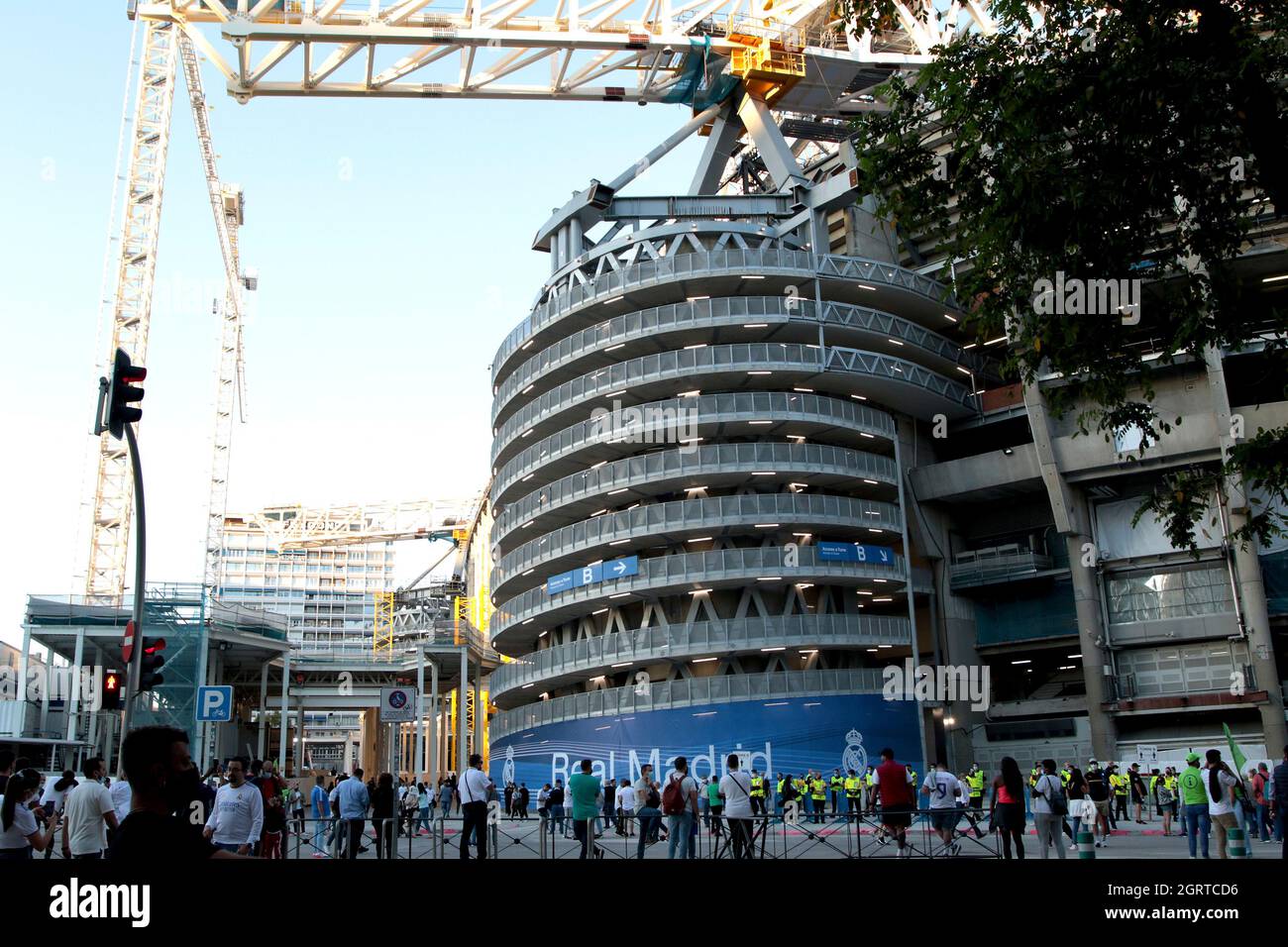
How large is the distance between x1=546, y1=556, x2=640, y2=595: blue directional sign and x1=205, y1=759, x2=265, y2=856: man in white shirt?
40251 millimetres

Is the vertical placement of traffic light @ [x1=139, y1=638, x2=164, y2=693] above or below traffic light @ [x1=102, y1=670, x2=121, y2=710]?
above

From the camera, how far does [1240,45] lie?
13359 mm

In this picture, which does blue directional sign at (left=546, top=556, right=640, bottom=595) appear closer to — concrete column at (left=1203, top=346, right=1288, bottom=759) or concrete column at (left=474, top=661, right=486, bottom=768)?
concrete column at (left=1203, top=346, right=1288, bottom=759)

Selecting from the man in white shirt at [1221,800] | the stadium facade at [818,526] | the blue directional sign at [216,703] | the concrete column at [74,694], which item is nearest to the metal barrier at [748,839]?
→ the blue directional sign at [216,703]

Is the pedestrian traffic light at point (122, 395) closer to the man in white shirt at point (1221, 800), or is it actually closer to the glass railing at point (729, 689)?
the man in white shirt at point (1221, 800)

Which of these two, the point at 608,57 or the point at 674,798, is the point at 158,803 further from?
the point at 608,57

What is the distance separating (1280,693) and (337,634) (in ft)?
557

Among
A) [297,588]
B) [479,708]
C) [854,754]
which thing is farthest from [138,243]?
[297,588]

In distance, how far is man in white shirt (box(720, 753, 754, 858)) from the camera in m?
19.0

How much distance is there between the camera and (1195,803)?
18750 mm

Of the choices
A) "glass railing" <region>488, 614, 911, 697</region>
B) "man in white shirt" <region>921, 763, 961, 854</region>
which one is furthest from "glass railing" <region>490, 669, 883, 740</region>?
"man in white shirt" <region>921, 763, 961, 854</region>

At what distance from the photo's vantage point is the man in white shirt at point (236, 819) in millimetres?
12203

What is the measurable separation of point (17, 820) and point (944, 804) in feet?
51.5
